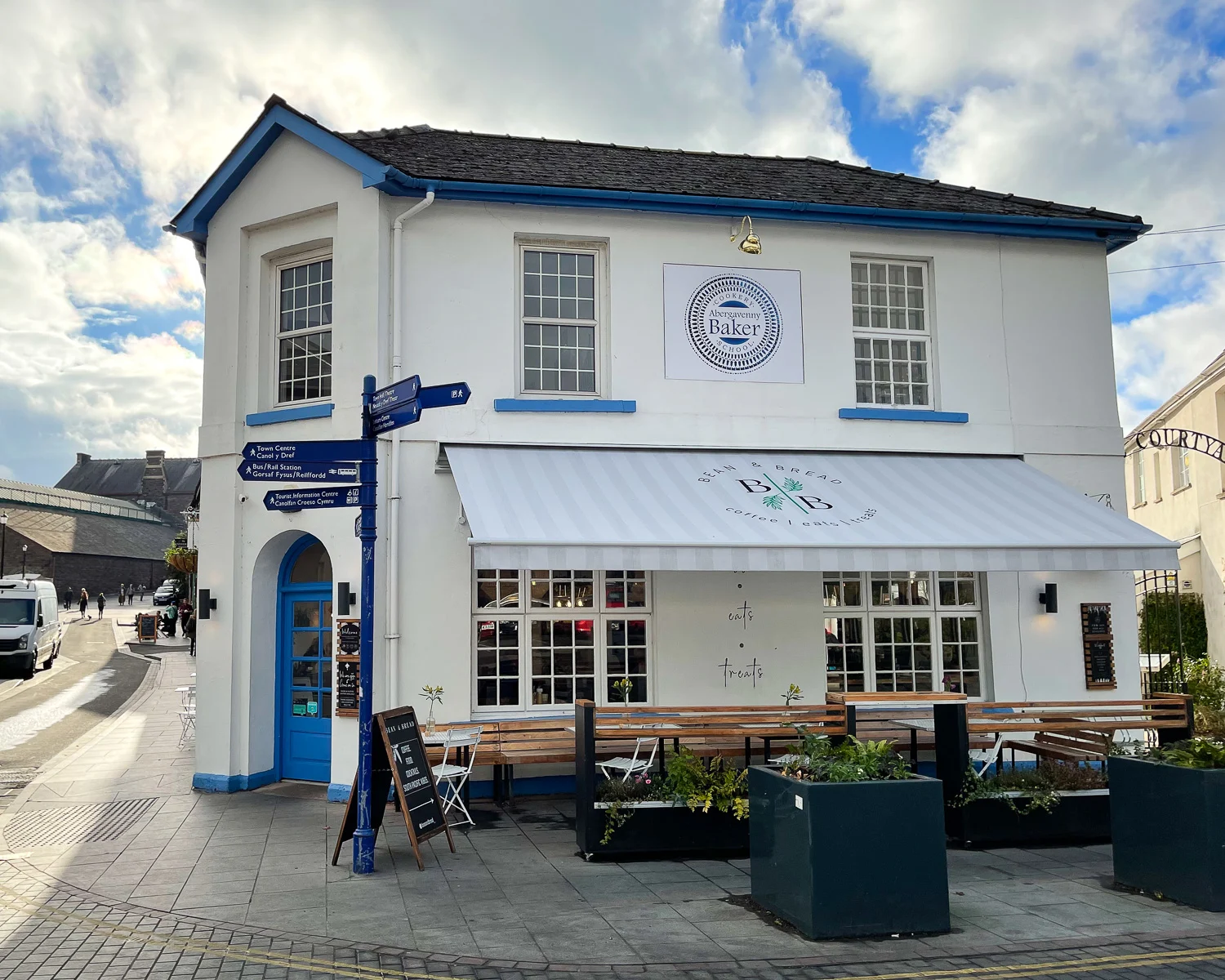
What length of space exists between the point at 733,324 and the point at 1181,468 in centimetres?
1823

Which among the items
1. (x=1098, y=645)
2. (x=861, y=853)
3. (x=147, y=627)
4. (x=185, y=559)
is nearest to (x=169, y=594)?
(x=147, y=627)

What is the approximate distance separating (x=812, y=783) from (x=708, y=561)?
11.0ft

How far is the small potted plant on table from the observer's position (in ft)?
20.9

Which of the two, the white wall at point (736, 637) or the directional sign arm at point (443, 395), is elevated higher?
the directional sign arm at point (443, 395)

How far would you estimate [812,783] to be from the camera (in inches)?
256

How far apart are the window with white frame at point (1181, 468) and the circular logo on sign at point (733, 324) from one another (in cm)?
1652

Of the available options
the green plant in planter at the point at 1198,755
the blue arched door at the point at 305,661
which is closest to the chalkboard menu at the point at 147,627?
the blue arched door at the point at 305,661

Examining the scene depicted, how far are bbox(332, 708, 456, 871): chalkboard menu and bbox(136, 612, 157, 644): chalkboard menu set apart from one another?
33771 millimetres

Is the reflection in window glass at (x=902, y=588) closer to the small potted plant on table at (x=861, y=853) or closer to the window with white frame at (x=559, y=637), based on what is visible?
the window with white frame at (x=559, y=637)

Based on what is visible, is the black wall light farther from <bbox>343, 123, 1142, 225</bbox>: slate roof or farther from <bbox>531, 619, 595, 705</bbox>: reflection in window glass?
<bbox>343, 123, 1142, 225</bbox>: slate roof

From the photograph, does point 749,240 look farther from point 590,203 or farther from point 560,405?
point 560,405

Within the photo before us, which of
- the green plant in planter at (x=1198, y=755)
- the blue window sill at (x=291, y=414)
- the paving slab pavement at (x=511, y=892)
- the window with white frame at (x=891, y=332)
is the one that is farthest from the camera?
the window with white frame at (x=891, y=332)

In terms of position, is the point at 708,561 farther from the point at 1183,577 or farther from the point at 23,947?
the point at 1183,577

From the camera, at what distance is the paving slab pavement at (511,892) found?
632 centimetres
